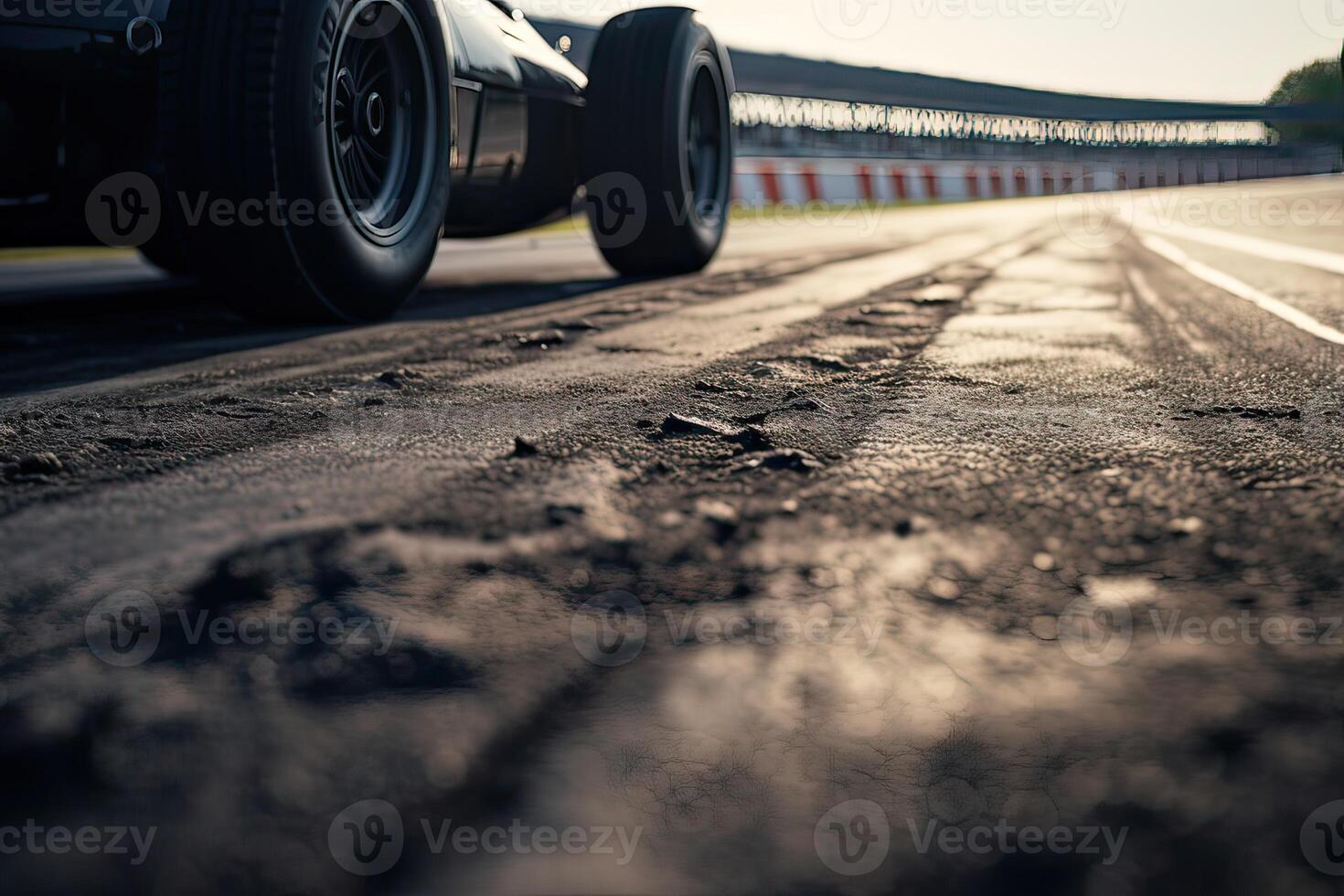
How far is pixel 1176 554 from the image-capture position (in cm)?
101

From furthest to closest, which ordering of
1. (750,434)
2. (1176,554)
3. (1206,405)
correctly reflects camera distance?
(1206,405)
(750,434)
(1176,554)

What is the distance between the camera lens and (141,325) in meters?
2.92

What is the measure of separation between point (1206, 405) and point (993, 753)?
4.11 ft

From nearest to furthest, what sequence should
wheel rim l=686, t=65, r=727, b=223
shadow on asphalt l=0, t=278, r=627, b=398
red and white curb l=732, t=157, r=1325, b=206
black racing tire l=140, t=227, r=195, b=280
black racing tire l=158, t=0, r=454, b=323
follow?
shadow on asphalt l=0, t=278, r=627, b=398, black racing tire l=158, t=0, r=454, b=323, black racing tire l=140, t=227, r=195, b=280, wheel rim l=686, t=65, r=727, b=223, red and white curb l=732, t=157, r=1325, b=206

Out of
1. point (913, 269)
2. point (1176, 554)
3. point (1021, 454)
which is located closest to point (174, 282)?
point (913, 269)

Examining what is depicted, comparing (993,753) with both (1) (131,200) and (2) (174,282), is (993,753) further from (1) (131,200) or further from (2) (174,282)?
(2) (174,282)

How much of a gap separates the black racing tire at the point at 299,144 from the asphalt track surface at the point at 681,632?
2.16ft
